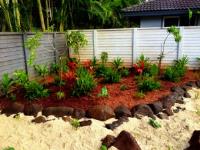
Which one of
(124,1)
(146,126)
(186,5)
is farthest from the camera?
(124,1)

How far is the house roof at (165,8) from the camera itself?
1131 cm

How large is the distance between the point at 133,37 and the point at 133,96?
150 inches

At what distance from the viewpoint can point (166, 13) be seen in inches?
453

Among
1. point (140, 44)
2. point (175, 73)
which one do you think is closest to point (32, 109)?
point (175, 73)

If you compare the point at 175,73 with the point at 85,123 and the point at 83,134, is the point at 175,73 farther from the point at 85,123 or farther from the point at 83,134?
the point at 83,134

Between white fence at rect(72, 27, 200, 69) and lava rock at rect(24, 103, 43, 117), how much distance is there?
4.71 meters

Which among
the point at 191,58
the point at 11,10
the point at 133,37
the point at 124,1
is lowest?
the point at 191,58

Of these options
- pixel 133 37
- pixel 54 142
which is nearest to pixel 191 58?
pixel 133 37

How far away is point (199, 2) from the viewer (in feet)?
38.7

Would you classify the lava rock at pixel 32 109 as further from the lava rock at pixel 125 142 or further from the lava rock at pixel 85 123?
the lava rock at pixel 125 142

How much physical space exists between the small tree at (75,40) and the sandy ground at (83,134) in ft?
14.4

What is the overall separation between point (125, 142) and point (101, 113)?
0.95 meters

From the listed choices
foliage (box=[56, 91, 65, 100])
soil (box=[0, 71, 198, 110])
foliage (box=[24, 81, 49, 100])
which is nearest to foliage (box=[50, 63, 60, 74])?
soil (box=[0, 71, 198, 110])

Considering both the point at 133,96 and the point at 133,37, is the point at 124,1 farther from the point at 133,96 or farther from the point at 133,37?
the point at 133,96
